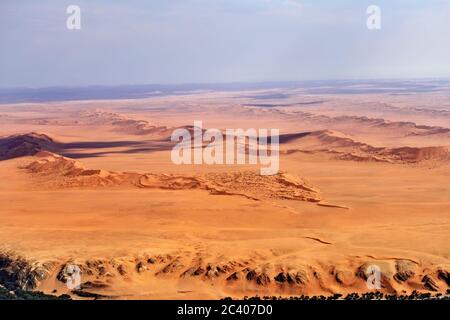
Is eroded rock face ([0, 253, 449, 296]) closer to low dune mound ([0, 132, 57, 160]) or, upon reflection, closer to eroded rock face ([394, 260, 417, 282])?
eroded rock face ([394, 260, 417, 282])

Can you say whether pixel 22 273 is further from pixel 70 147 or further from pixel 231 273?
pixel 70 147

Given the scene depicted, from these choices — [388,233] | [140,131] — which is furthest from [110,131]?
[388,233]

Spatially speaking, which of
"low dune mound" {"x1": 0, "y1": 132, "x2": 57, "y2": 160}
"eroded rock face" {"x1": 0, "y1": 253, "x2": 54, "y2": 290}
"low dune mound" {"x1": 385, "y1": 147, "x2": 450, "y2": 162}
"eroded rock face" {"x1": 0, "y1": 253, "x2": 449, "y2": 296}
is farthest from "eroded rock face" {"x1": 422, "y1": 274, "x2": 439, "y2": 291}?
"low dune mound" {"x1": 0, "y1": 132, "x2": 57, "y2": 160}

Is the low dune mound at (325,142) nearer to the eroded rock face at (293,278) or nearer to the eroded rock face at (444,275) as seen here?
the eroded rock face at (444,275)

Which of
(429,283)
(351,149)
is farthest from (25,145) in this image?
(429,283)

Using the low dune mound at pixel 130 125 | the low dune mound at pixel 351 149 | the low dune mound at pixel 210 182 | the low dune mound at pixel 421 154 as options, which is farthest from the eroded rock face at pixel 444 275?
the low dune mound at pixel 130 125

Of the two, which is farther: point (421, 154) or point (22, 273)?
point (421, 154)
